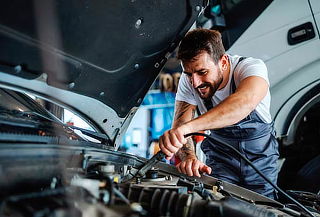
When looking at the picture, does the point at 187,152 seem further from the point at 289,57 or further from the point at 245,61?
the point at 289,57

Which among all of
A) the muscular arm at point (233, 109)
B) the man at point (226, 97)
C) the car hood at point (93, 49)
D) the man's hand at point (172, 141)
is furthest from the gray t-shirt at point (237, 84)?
the man's hand at point (172, 141)

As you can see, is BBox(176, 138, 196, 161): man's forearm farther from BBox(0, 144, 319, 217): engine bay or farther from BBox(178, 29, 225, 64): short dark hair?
BBox(0, 144, 319, 217): engine bay

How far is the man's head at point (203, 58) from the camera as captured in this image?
4.64ft

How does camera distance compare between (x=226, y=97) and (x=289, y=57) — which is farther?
(x=289, y=57)

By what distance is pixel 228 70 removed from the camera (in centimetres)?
159

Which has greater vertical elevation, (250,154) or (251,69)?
(251,69)

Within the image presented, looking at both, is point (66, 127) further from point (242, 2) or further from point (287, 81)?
point (242, 2)

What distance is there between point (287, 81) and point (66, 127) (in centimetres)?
150

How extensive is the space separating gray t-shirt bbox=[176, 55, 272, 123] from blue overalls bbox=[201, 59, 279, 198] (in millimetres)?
38

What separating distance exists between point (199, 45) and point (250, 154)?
2.06 ft

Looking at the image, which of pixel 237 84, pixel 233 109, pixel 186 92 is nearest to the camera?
pixel 233 109

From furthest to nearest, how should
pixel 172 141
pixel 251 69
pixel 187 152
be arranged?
pixel 187 152 → pixel 251 69 → pixel 172 141

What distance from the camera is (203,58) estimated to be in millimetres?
1422

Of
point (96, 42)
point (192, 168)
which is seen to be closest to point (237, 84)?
point (192, 168)
